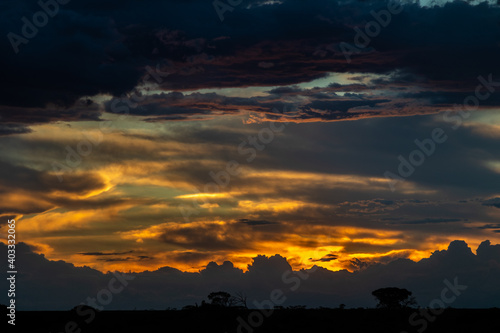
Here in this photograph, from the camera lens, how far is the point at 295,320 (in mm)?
89750

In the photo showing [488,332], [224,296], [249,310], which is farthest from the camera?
[224,296]

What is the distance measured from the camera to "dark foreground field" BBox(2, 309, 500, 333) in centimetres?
8444

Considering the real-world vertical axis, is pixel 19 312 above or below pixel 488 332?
above

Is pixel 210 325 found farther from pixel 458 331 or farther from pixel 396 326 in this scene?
pixel 458 331

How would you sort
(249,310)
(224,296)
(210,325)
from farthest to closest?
(224,296)
(249,310)
(210,325)

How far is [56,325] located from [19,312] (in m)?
13.3

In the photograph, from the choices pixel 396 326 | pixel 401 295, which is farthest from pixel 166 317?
pixel 401 295

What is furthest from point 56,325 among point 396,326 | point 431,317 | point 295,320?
point 431,317

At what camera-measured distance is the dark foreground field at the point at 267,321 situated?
84438 millimetres

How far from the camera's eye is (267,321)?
3499 inches

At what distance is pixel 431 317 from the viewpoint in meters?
90.6

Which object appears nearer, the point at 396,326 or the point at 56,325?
the point at 396,326

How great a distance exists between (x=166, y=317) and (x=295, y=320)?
19212 millimetres

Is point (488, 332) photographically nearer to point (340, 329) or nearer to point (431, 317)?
point (431, 317)
